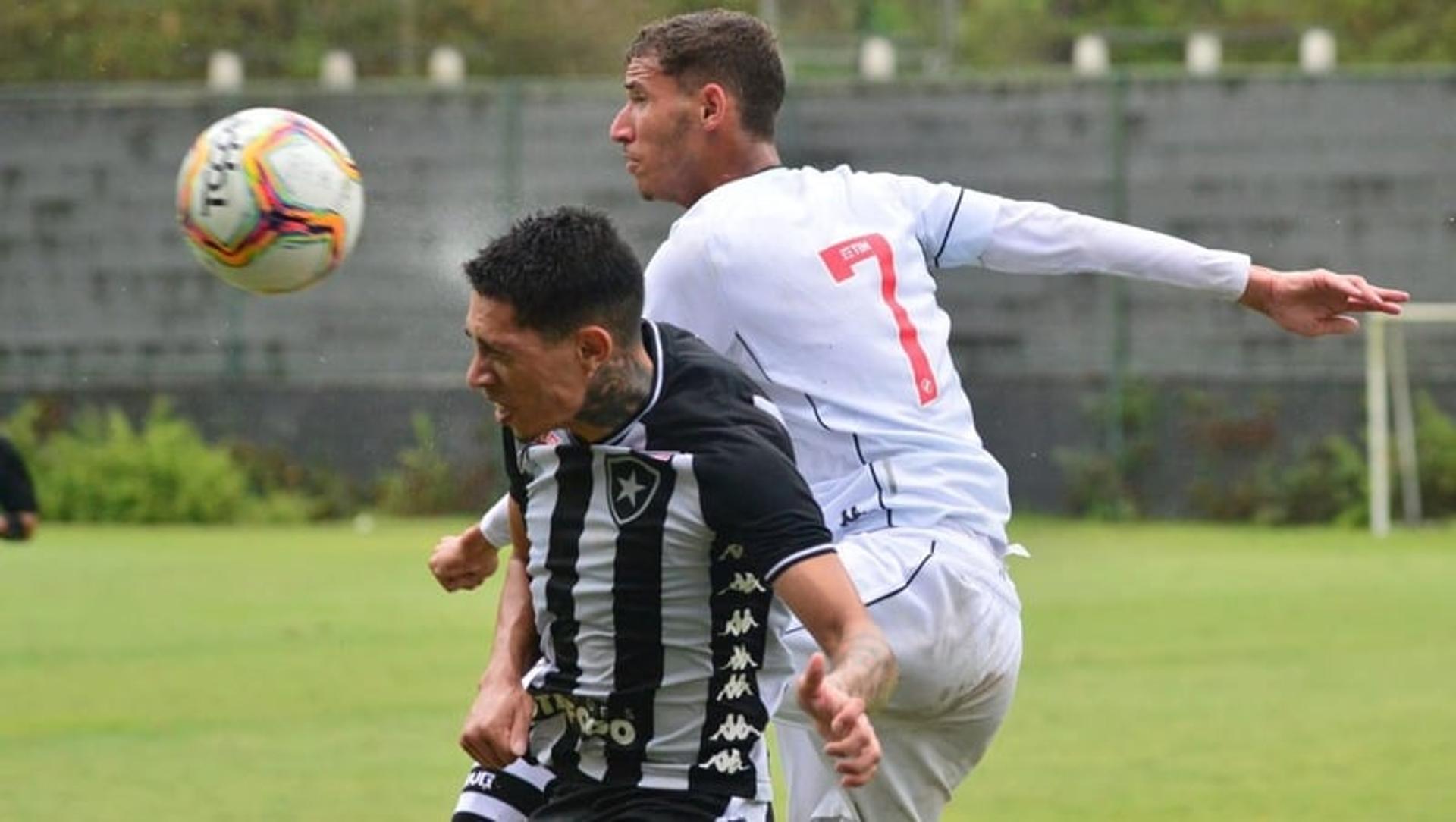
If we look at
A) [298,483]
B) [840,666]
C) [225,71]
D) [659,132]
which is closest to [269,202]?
[659,132]

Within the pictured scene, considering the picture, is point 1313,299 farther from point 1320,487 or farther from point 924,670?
point 1320,487

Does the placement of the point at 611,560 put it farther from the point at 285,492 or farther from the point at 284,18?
the point at 284,18

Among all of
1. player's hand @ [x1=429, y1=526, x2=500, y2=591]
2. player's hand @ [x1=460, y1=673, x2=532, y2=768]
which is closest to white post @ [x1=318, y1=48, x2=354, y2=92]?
player's hand @ [x1=429, y1=526, x2=500, y2=591]

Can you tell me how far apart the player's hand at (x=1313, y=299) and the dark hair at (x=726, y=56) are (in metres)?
1.08

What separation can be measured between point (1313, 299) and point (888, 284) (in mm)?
922

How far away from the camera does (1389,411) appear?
886 inches

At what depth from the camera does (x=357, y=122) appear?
78.8 ft

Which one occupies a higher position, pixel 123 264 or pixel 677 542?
pixel 677 542

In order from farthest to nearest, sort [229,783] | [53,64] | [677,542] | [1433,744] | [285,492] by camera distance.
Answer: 1. [53,64]
2. [285,492]
3. [1433,744]
4. [229,783]
5. [677,542]

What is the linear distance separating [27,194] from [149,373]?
193cm

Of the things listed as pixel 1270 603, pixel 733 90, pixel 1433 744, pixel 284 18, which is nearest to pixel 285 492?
pixel 1270 603

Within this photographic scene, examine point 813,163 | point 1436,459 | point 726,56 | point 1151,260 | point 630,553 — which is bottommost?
point 1436,459

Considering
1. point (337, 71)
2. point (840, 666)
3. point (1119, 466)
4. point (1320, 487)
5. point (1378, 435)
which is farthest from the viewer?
point (337, 71)

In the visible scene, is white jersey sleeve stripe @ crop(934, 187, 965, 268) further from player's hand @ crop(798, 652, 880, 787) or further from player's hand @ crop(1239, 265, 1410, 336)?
player's hand @ crop(798, 652, 880, 787)
